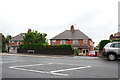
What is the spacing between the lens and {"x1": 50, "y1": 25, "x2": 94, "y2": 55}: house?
42375mm

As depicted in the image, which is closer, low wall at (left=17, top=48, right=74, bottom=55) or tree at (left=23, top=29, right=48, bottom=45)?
low wall at (left=17, top=48, right=74, bottom=55)

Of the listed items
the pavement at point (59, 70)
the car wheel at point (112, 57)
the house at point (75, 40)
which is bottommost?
the pavement at point (59, 70)

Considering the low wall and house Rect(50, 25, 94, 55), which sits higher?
house Rect(50, 25, 94, 55)

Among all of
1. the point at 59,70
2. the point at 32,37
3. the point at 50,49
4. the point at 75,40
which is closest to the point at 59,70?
the point at 59,70

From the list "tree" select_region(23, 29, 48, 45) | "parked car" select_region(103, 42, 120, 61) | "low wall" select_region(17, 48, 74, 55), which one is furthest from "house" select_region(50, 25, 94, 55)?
"parked car" select_region(103, 42, 120, 61)

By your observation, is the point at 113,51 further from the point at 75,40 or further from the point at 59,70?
the point at 75,40

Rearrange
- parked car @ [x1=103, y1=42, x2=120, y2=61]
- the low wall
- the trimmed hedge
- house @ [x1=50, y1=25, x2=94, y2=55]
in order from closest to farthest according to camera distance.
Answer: parked car @ [x1=103, y1=42, x2=120, y2=61]
the low wall
the trimmed hedge
house @ [x1=50, y1=25, x2=94, y2=55]

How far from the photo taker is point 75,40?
144 feet

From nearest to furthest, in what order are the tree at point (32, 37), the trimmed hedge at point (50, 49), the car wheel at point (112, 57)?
the car wheel at point (112, 57) < the trimmed hedge at point (50, 49) < the tree at point (32, 37)

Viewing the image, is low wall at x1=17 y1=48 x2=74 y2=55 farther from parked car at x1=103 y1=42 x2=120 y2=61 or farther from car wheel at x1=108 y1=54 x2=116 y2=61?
car wheel at x1=108 y1=54 x2=116 y2=61

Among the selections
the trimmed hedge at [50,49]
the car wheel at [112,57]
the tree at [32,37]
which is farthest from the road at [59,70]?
the tree at [32,37]

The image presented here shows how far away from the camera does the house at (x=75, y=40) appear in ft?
139

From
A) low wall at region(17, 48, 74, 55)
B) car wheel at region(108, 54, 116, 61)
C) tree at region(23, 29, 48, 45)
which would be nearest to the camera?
car wheel at region(108, 54, 116, 61)

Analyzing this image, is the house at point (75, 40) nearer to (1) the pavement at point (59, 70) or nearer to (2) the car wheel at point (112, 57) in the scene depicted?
(2) the car wheel at point (112, 57)
